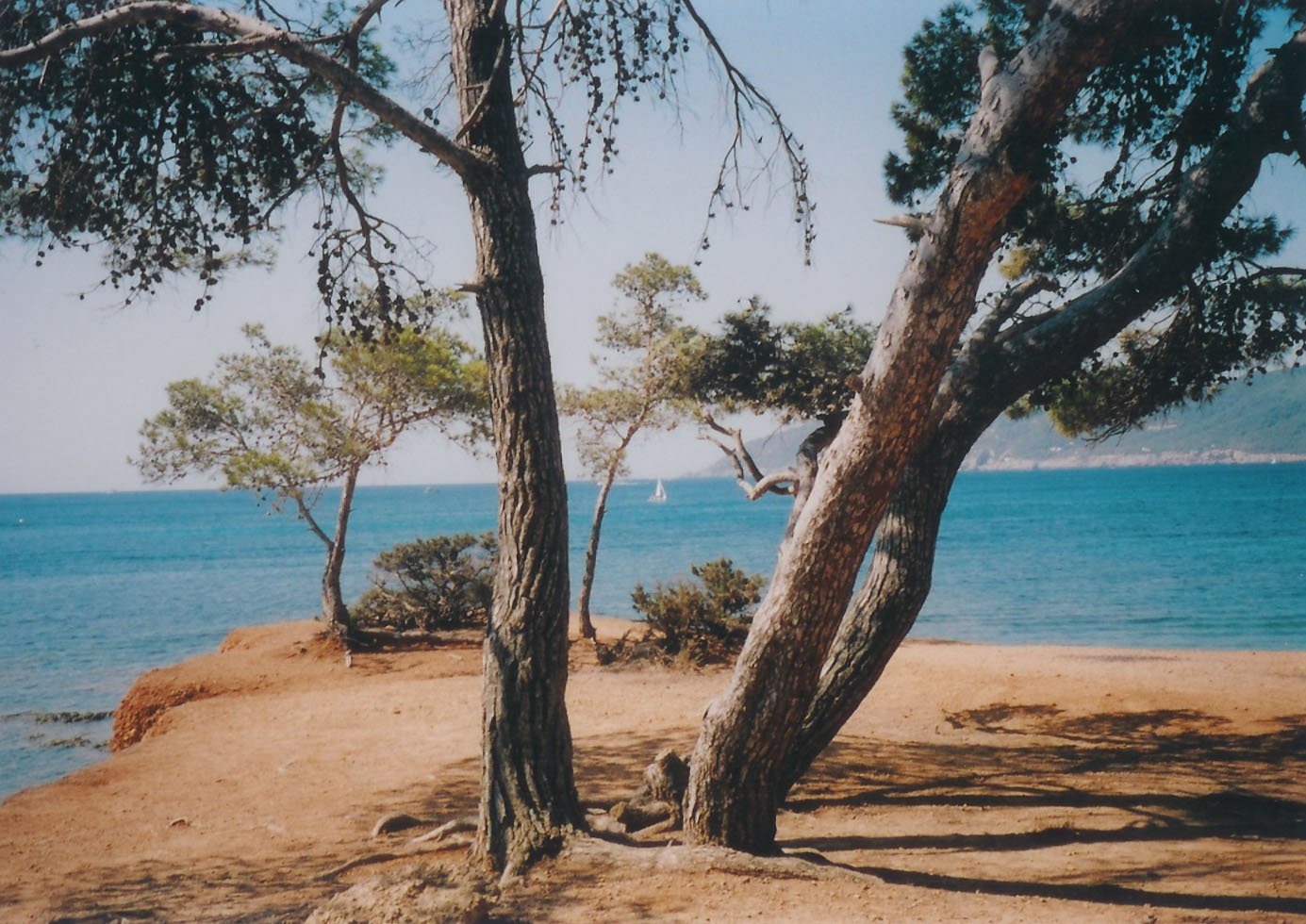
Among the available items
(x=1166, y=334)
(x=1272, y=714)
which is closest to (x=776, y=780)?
(x=1166, y=334)

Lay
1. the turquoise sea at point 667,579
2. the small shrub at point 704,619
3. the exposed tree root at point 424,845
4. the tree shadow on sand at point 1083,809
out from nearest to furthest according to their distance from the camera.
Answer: the tree shadow on sand at point 1083,809, the exposed tree root at point 424,845, the small shrub at point 704,619, the turquoise sea at point 667,579

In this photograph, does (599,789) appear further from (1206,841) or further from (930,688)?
(930,688)

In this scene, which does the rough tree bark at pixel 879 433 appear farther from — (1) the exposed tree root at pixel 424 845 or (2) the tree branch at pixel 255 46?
(2) the tree branch at pixel 255 46

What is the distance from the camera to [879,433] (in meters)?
4.16

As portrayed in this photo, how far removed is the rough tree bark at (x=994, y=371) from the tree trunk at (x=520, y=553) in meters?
1.74

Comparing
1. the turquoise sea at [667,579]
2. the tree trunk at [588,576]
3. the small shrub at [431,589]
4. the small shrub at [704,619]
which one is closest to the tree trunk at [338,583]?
the small shrub at [431,589]

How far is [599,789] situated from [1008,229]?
575 centimetres

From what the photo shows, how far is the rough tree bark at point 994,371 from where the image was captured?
5594 mm

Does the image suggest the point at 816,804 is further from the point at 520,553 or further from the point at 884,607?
the point at 520,553

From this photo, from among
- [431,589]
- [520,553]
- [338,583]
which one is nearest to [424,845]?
[520,553]

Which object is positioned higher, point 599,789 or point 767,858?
point 767,858

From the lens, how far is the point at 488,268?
4680mm

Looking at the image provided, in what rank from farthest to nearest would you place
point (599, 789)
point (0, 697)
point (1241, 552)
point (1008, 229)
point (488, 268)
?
point (1241, 552) → point (0, 697) → point (1008, 229) → point (599, 789) → point (488, 268)

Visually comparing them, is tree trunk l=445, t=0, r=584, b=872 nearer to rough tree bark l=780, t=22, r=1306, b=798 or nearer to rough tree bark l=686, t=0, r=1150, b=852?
rough tree bark l=686, t=0, r=1150, b=852
